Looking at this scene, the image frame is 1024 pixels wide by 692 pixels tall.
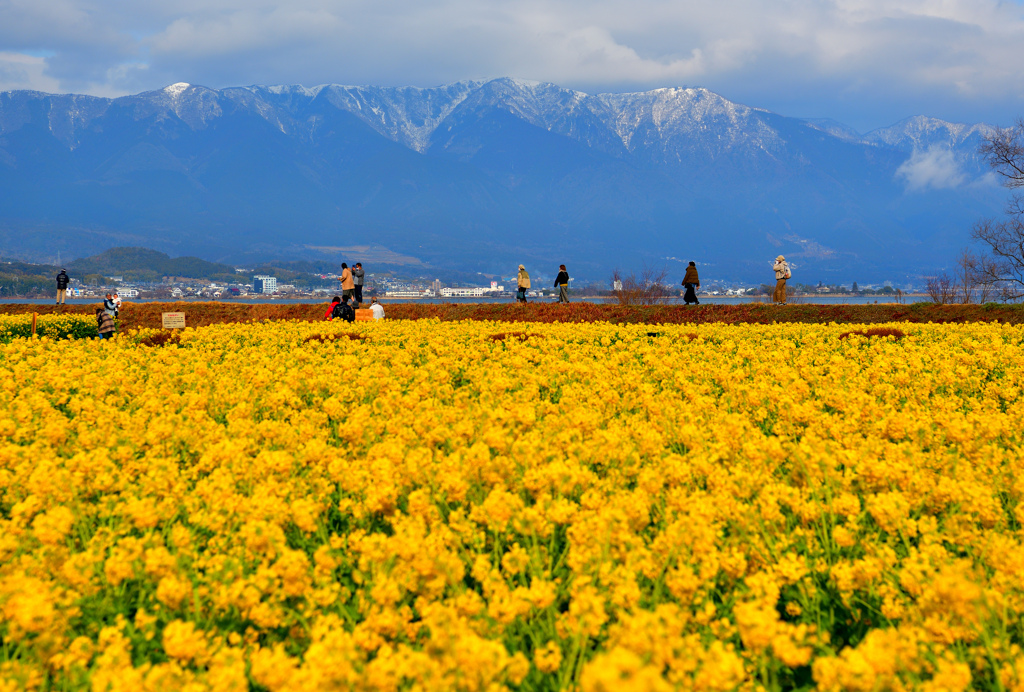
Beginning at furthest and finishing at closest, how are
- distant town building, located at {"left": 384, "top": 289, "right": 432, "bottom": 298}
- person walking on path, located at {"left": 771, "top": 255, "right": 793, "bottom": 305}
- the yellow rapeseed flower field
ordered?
distant town building, located at {"left": 384, "top": 289, "right": 432, "bottom": 298} < person walking on path, located at {"left": 771, "top": 255, "right": 793, "bottom": 305} < the yellow rapeseed flower field

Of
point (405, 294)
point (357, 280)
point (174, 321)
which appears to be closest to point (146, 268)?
point (405, 294)

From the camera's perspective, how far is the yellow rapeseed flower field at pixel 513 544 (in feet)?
6.80

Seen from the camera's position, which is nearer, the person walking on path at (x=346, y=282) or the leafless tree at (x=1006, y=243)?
the person walking on path at (x=346, y=282)

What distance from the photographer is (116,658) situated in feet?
6.97

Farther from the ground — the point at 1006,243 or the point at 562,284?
the point at 1006,243

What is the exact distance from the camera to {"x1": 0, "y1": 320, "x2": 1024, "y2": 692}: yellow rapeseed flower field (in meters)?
2.07

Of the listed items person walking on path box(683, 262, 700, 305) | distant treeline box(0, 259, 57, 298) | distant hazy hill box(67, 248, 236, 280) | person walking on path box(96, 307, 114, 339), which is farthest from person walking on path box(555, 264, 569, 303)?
distant hazy hill box(67, 248, 236, 280)

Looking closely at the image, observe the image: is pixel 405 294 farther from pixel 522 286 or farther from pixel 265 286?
pixel 522 286

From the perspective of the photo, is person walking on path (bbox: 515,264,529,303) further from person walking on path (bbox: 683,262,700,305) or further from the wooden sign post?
the wooden sign post

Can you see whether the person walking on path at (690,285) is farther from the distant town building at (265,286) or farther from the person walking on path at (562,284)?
the distant town building at (265,286)

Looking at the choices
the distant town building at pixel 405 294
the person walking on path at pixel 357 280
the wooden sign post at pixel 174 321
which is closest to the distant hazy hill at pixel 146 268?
the distant town building at pixel 405 294

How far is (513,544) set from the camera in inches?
118

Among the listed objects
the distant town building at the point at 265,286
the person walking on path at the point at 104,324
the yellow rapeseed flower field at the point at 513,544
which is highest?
the distant town building at the point at 265,286

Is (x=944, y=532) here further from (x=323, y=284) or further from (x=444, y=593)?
(x=323, y=284)
